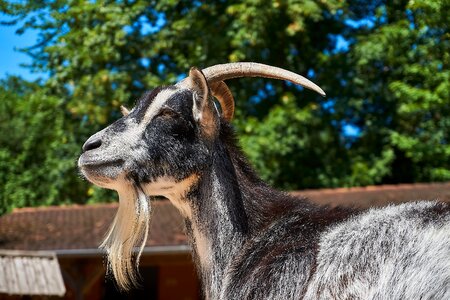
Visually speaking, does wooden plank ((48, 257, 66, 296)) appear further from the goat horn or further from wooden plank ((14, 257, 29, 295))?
the goat horn

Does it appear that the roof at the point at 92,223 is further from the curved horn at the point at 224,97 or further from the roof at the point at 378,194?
the curved horn at the point at 224,97

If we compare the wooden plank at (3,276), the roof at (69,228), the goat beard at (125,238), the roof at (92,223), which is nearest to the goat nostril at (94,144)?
the goat beard at (125,238)

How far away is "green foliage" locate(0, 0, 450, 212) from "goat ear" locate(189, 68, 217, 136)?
9.91 m

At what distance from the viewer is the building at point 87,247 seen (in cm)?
960

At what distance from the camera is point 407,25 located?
7434 mm

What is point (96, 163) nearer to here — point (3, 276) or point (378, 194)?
point (3, 276)

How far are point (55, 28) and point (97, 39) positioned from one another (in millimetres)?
2815

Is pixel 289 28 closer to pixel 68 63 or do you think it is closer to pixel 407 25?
pixel 68 63

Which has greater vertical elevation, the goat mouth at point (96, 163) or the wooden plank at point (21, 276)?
the goat mouth at point (96, 163)

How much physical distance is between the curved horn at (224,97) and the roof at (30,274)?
6334 mm

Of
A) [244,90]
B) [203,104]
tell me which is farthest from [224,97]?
[244,90]

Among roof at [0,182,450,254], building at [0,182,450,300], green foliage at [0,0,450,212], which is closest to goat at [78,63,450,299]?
building at [0,182,450,300]

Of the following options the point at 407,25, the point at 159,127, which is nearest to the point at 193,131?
the point at 159,127

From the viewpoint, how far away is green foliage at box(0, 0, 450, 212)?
47.1ft
